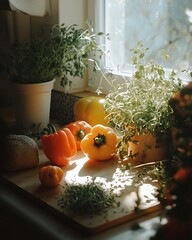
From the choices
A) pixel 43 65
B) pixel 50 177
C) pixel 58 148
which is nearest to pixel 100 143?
pixel 58 148

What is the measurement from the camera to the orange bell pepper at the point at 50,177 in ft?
4.37

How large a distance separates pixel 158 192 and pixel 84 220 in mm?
189

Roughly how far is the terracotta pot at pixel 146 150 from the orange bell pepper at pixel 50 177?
0.22 meters

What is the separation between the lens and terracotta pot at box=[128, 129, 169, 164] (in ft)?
4.70

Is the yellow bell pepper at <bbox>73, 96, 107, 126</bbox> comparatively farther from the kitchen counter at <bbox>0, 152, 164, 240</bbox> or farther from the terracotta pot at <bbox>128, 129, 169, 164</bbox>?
the kitchen counter at <bbox>0, 152, 164, 240</bbox>

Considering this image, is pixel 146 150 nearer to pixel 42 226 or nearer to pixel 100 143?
pixel 100 143

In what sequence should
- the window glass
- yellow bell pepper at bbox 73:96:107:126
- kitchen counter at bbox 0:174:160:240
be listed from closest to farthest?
kitchen counter at bbox 0:174:160:240 < the window glass < yellow bell pepper at bbox 73:96:107:126

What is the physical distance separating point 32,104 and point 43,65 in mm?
139

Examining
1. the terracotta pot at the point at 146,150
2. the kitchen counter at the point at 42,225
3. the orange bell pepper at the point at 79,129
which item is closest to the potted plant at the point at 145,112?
the terracotta pot at the point at 146,150

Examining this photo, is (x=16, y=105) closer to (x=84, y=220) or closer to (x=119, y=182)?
(x=119, y=182)

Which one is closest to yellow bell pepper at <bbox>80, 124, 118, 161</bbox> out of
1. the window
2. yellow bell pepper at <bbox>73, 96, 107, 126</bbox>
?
yellow bell pepper at <bbox>73, 96, 107, 126</bbox>

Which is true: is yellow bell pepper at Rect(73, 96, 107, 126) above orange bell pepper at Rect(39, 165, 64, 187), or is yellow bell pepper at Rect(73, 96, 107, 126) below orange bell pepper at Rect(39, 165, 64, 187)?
above

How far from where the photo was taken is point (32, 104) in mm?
1772

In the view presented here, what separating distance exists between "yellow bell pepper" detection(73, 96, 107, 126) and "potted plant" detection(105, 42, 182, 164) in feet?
0.56
